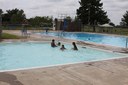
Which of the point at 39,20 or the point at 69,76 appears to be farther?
the point at 39,20

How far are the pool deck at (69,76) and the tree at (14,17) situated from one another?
37.0 m

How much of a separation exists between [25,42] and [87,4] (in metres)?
31.3

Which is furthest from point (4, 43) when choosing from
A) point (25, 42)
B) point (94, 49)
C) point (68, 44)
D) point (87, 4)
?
point (87, 4)

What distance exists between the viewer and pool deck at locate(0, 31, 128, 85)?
5.55 metres

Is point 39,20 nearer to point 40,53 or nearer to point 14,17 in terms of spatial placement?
point 14,17

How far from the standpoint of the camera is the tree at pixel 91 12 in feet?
149

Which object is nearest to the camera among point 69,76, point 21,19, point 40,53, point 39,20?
point 69,76

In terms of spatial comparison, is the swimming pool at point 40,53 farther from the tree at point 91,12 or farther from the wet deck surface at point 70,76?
the tree at point 91,12

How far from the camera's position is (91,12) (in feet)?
150

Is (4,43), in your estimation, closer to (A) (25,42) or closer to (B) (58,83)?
(A) (25,42)

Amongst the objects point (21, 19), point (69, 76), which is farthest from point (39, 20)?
point (69, 76)

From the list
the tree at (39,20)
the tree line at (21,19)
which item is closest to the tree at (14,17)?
the tree line at (21,19)

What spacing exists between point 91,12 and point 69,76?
40785 mm

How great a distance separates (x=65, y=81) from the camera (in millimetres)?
5641
